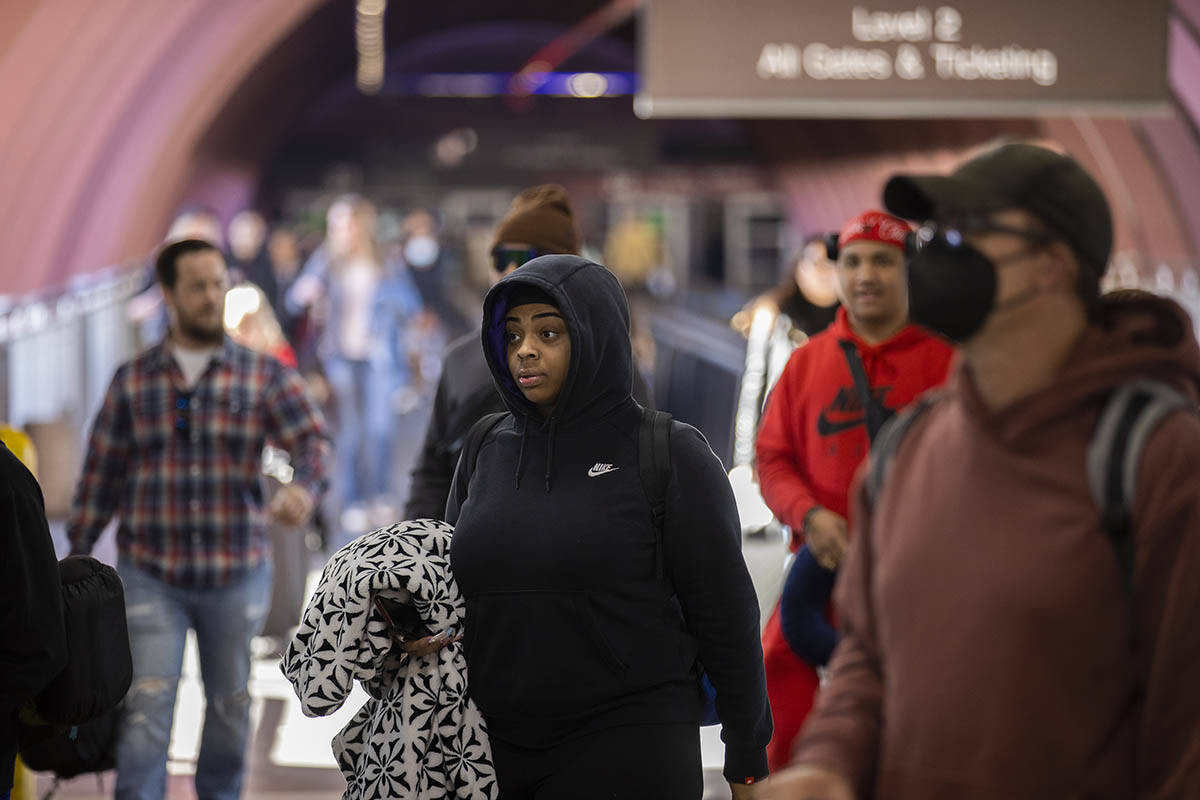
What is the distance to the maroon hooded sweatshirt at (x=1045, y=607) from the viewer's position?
2.14m

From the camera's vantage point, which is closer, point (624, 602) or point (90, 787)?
point (624, 602)

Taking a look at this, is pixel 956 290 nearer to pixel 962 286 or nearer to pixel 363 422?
Answer: pixel 962 286

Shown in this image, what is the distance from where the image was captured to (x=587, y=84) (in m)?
30.3

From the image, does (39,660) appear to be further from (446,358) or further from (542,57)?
(542,57)

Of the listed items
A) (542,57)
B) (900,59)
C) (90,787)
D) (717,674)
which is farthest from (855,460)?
(542,57)

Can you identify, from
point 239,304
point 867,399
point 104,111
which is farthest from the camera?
point 104,111

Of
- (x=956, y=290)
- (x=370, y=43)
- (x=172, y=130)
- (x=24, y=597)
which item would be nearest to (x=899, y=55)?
(x=24, y=597)

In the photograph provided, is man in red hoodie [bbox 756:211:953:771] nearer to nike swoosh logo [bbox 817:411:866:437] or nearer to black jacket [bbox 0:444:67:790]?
nike swoosh logo [bbox 817:411:866:437]

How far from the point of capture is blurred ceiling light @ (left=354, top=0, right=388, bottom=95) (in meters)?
20.0

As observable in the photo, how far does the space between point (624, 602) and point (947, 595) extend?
1160mm

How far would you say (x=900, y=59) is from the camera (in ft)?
27.6

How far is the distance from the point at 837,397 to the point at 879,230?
0.48 m

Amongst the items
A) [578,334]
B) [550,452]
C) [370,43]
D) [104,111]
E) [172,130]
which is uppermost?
[370,43]

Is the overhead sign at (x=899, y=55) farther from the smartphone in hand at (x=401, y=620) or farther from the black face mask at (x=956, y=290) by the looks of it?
the black face mask at (x=956, y=290)
